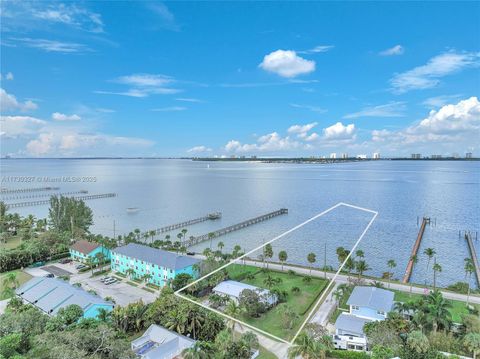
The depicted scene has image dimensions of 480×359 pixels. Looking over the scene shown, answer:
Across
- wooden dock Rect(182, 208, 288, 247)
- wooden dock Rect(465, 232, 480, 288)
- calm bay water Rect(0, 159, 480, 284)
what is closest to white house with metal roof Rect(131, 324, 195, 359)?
calm bay water Rect(0, 159, 480, 284)

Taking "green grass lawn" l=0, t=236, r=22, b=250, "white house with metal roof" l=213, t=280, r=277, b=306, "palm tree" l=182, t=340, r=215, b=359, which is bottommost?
"green grass lawn" l=0, t=236, r=22, b=250

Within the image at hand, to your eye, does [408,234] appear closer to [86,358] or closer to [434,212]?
[434,212]

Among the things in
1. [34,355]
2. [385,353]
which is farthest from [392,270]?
[34,355]

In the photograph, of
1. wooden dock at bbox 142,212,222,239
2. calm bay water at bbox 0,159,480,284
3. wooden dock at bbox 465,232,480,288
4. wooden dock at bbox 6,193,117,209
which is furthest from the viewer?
wooden dock at bbox 6,193,117,209

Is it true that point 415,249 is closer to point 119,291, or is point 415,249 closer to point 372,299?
point 372,299

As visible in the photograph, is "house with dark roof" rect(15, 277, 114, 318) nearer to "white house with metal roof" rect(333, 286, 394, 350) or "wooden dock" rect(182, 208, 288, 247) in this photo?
"white house with metal roof" rect(333, 286, 394, 350)
